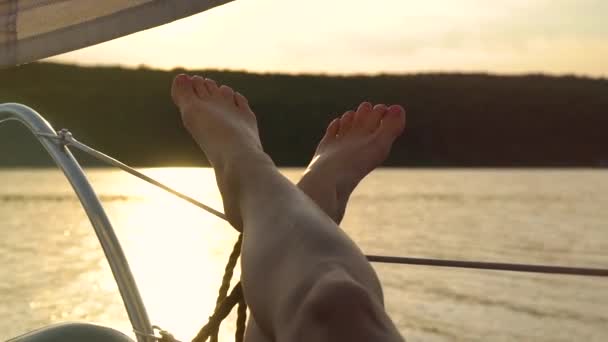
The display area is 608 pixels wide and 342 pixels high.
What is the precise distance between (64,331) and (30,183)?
953 inches

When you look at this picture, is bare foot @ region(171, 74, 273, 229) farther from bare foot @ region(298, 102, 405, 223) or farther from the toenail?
the toenail

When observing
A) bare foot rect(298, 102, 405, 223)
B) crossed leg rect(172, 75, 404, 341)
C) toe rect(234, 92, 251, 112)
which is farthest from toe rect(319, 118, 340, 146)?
crossed leg rect(172, 75, 404, 341)

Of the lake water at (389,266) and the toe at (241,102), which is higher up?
the toe at (241,102)

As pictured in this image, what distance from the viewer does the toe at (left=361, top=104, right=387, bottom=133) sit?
5.13 ft

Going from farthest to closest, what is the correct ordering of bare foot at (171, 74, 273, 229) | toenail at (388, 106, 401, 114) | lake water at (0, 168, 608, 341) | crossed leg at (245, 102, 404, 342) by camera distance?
lake water at (0, 168, 608, 341) → toenail at (388, 106, 401, 114) → crossed leg at (245, 102, 404, 342) → bare foot at (171, 74, 273, 229)

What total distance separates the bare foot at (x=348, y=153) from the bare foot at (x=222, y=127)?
0.11 m

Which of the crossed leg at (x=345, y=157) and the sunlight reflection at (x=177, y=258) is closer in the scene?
the crossed leg at (x=345, y=157)

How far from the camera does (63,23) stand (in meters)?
1.10

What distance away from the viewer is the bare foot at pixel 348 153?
1.24 metres

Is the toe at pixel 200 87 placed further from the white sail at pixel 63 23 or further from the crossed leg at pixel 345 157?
the white sail at pixel 63 23

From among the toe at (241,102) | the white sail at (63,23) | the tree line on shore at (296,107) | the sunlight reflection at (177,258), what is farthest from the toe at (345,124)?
the tree line on shore at (296,107)

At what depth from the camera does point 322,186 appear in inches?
49.3

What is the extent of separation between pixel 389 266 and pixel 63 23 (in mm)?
9662

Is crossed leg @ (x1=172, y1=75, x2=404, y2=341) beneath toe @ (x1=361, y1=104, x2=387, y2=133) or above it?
above
